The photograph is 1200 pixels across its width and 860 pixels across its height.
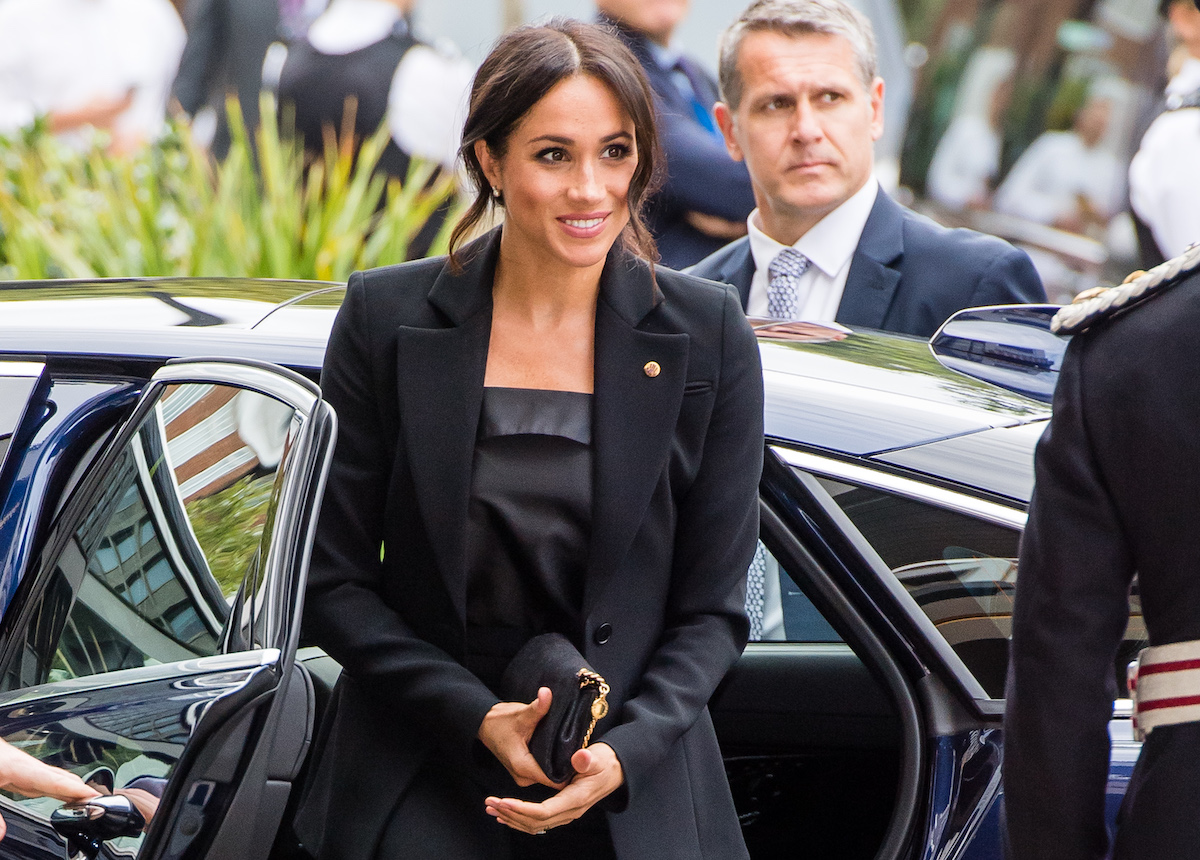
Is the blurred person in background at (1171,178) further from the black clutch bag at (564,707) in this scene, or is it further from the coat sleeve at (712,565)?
the black clutch bag at (564,707)

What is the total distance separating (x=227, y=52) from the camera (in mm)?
6535

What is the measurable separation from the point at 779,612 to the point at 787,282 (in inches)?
26.1

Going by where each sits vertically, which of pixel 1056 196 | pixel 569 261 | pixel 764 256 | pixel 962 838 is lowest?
pixel 962 838

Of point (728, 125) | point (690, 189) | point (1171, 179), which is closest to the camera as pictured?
point (728, 125)

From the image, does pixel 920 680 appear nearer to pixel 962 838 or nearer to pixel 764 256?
pixel 962 838

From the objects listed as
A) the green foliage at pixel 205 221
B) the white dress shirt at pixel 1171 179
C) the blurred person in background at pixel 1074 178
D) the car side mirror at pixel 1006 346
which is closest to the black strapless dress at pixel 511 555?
the car side mirror at pixel 1006 346

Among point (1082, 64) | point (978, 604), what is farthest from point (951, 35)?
point (978, 604)

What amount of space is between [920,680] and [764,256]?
1.31 metres

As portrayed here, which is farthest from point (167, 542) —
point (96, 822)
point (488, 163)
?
point (488, 163)

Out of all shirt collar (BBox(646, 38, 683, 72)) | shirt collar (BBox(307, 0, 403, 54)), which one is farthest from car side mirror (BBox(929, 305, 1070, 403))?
shirt collar (BBox(307, 0, 403, 54))

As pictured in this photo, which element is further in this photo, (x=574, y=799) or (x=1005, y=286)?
(x=1005, y=286)

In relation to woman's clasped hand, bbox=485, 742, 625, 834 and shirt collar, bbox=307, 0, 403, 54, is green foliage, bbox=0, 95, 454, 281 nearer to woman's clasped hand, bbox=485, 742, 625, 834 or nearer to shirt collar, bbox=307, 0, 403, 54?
shirt collar, bbox=307, 0, 403, 54

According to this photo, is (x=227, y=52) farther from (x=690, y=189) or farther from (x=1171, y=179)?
(x=1171, y=179)

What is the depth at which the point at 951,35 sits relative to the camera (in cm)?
984
